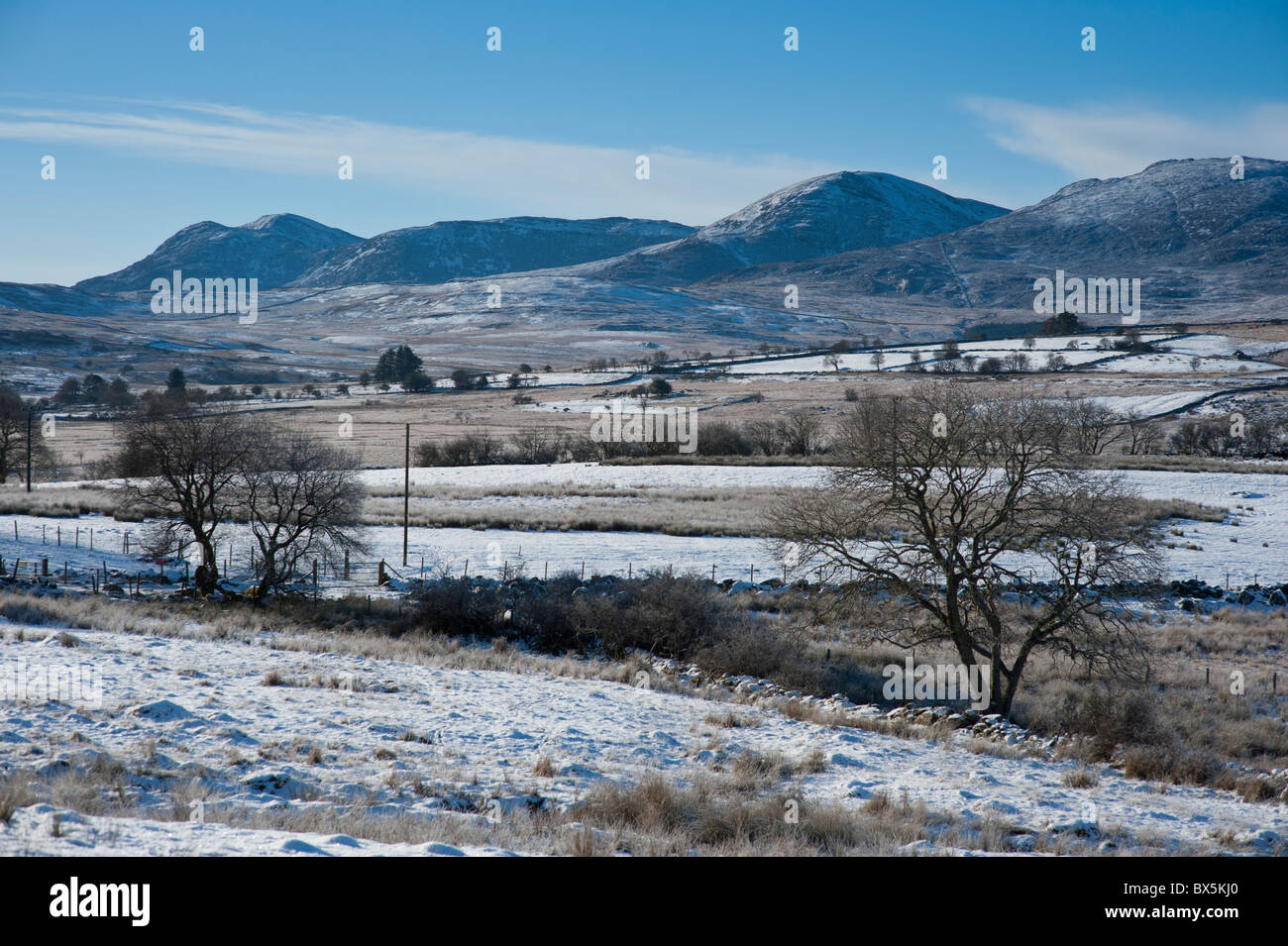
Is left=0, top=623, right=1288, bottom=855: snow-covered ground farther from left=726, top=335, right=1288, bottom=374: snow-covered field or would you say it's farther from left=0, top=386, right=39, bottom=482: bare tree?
left=726, top=335, right=1288, bottom=374: snow-covered field

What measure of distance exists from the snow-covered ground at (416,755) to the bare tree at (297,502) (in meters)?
11.8

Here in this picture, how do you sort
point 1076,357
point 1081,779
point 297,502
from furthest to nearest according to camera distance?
point 1076,357 → point 297,502 → point 1081,779

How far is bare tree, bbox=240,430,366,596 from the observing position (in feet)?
97.0

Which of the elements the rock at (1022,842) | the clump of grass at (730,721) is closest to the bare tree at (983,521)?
the clump of grass at (730,721)

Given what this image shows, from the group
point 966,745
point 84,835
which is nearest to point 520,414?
point 966,745

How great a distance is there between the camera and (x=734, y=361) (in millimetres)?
143125

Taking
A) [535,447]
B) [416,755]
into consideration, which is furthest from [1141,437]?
[416,755]

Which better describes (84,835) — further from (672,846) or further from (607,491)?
(607,491)

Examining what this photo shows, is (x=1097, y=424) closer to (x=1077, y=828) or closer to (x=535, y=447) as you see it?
(x=535, y=447)

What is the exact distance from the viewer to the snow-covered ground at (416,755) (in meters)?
9.25

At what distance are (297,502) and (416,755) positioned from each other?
21100 mm

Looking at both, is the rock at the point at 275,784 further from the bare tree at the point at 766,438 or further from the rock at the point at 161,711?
the bare tree at the point at 766,438

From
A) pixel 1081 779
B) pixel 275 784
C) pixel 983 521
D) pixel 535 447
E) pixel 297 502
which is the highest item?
pixel 535 447

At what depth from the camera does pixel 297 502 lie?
100ft
